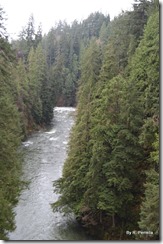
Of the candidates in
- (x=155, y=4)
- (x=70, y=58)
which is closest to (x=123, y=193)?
(x=155, y=4)

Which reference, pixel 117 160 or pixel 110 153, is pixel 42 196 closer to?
pixel 110 153

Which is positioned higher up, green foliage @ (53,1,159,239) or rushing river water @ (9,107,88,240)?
green foliage @ (53,1,159,239)

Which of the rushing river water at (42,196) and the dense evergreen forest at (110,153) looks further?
the rushing river water at (42,196)

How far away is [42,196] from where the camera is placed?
968 inches

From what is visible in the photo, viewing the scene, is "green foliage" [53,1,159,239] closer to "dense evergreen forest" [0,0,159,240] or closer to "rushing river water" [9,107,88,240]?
"dense evergreen forest" [0,0,159,240]

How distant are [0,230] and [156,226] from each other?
19.3ft

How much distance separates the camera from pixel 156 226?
39.8 ft

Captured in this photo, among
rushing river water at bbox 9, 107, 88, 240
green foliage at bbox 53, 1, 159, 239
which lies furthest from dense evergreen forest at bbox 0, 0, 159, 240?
rushing river water at bbox 9, 107, 88, 240

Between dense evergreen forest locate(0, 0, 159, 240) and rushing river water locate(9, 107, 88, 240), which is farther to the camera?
rushing river water locate(9, 107, 88, 240)

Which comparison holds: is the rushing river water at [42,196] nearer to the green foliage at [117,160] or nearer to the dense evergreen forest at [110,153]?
the dense evergreen forest at [110,153]

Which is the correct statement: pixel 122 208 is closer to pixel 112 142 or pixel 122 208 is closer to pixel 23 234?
pixel 112 142

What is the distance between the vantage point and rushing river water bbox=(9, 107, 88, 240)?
18094mm

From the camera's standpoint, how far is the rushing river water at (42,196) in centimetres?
1809

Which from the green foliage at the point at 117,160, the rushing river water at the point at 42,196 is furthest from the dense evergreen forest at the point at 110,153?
the rushing river water at the point at 42,196
